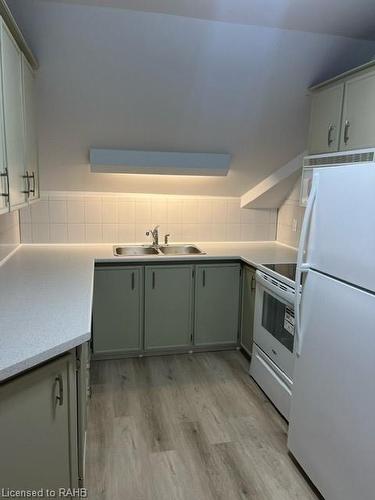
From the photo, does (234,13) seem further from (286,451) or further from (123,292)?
(286,451)

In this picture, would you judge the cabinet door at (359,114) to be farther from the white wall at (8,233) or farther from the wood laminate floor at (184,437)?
the white wall at (8,233)

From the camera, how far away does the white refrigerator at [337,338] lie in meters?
1.57

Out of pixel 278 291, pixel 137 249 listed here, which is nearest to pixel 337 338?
pixel 278 291

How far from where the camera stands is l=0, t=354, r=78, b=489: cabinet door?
1376mm

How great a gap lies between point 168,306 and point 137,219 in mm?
932

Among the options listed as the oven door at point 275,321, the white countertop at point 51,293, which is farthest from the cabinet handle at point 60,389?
the oven door at point 275,321

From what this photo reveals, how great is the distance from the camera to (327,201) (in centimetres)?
185

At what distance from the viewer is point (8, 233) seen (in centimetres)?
302

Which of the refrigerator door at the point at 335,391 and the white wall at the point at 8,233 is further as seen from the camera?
the white wall at the point at 8,233

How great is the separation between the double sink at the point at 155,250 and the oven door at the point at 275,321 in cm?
83

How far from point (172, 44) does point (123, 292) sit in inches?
75.2

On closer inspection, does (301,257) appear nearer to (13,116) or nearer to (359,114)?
(359,114)

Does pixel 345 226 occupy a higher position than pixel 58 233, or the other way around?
pixel 345 226

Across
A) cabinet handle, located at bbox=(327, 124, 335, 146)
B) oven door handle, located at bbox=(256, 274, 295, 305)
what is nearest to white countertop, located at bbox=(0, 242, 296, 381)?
oven door handle, located at bbox=(256, 274, 295, 305)
